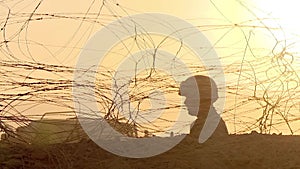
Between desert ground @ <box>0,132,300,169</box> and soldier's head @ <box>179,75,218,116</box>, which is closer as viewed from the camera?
desert ground @ <box>0,132,300,169</box>

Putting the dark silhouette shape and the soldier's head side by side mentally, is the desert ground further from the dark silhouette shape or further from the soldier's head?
the soldier's head

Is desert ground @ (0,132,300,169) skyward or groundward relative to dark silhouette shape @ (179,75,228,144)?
groundward

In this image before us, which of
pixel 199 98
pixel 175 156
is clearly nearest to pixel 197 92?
pixel 199 98

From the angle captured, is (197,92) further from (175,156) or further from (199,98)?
(175,156)

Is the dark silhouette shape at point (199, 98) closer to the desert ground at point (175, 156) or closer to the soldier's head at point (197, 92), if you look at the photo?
the soldier's head at point (197, 92)

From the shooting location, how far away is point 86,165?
4.07m

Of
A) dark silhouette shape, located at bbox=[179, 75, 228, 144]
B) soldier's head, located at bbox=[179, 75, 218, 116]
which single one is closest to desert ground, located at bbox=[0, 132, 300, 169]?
dark silhouette shape, located at bbox=[179, 75, 228, 144]

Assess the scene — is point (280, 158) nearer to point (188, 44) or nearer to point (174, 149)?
point (174, 149)

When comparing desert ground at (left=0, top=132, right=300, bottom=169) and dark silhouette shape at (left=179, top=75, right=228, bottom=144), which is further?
dark silhouette shape at (left=179, top=75, right=228, bottom=144)

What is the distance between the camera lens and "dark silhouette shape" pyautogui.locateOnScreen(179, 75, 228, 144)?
467cm

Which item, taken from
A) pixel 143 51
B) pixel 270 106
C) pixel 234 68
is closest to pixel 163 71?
pixel 143 51

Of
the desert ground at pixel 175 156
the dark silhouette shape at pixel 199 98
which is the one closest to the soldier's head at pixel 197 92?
the dark silhouette shape at pixel 199 98

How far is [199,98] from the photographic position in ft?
15.9

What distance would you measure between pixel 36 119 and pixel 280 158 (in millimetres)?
1746
